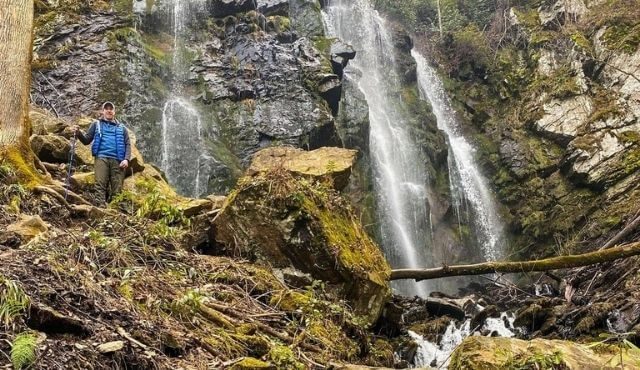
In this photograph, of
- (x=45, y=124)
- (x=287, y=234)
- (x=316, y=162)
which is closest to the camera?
(x=287, y=234)

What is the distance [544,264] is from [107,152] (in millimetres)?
5745

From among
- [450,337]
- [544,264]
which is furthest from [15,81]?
[450,337]

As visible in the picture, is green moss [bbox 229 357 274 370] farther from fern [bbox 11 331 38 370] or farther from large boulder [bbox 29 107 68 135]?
large boulder [bbox 29 107 68 135]

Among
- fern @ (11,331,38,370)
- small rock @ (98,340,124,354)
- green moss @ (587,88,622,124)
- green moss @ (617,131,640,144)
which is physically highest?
green moss @ (587,88,622,124)

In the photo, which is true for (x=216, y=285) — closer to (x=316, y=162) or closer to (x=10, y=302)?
(x=10, y=302)

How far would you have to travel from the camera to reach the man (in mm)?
6988

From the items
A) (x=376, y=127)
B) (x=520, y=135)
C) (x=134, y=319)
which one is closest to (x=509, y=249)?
(x=520, y=135)

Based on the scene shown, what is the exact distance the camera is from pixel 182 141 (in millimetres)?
15953

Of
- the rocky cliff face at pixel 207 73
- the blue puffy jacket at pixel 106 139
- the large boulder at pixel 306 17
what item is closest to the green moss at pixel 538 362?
the blue puffy jacket at pixel 106 139

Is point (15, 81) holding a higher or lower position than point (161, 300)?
higher

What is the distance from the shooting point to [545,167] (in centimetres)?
1934

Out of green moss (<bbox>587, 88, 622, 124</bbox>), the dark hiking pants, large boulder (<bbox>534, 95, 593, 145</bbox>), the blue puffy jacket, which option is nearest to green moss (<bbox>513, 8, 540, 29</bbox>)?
large boulder (<bbox>534, 95, 593, 145</bbox>)

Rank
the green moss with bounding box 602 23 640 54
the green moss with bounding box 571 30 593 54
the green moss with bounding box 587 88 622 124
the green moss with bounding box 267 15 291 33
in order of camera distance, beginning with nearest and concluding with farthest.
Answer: the green moss with bounding box 587 88 622 124, the green moss with bounding box 602 23 640 54, the green moss with bounding box 267 15 291 33, the green moss with bounding box 571 30 593 54

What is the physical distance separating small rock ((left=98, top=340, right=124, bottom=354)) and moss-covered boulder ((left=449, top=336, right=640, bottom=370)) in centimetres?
204
